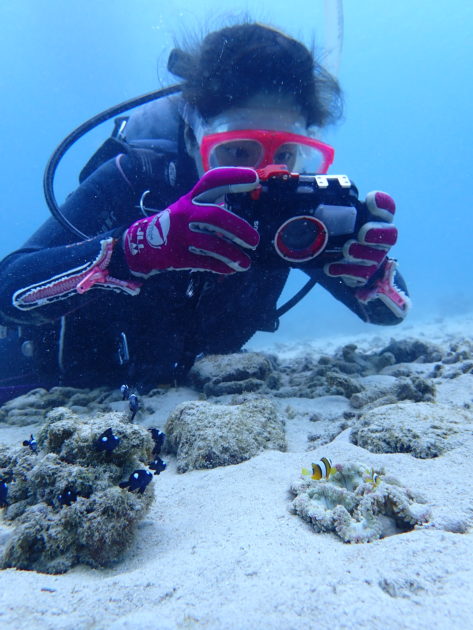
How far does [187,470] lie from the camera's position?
2215mm

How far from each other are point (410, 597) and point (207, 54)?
4306 mm

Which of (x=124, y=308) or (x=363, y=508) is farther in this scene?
(x=124, y=308)

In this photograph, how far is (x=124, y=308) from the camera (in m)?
3.97

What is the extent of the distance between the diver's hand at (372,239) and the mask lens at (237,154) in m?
1.22

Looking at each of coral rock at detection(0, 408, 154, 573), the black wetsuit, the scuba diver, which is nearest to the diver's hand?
the scuba diver

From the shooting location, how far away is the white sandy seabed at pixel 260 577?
0.95 metres

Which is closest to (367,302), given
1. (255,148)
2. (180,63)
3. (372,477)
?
(255,148)

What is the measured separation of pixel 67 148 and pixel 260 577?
4.26 meters

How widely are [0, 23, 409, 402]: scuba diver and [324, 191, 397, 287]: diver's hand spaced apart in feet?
0.04

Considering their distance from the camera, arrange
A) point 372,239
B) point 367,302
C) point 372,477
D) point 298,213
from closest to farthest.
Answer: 1. point 372,477
2. point 298,213
3. point 372,239
4. point 367,302

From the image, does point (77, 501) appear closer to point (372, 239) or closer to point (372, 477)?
point (372, 477)

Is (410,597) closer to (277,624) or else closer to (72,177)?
(277,624)

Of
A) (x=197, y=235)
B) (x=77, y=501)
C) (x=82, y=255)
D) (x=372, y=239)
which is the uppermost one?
(x=372, y=239)

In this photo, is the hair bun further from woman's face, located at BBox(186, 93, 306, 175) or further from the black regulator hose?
woman's face, located at BBox(186, 93, 306, 175)
